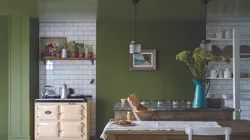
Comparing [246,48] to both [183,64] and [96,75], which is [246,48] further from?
[96,75]

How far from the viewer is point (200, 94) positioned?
4.17 m

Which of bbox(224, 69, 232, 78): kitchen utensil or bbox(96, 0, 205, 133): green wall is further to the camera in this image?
bbox(96, 0, 205, 133): green wall

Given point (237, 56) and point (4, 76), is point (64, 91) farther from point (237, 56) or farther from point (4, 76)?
point (237, 56)

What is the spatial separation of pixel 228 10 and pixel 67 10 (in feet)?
8.36

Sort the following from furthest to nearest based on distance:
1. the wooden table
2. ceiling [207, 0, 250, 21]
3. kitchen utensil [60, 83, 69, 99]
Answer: kitchen utensil [60, 83, 69, 99] < ceiling [207, 0, 250, 21] < the wooden table

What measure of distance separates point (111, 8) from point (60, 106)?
193cm

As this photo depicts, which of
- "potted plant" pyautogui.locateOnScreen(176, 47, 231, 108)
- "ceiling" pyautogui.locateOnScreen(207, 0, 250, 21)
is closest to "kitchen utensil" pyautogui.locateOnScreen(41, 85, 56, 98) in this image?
"potted plant" pyautogui.locateOnScreen(176, 47, 231, 108)

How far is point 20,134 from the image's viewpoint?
5.67 meters

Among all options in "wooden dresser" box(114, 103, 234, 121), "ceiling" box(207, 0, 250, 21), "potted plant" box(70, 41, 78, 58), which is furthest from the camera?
"potted plant" box(70, 41, 78, 58)

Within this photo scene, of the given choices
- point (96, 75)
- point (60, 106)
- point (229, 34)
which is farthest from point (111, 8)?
point (229, 34)

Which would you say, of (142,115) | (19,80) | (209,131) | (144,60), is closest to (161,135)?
(209,131)

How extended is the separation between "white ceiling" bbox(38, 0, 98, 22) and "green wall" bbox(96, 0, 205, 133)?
1.66 ft

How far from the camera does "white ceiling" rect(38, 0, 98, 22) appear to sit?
4.42 m

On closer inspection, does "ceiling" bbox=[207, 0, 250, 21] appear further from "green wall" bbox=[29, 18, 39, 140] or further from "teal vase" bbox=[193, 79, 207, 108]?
"green wall" bbox=[29, 18, 39, 140]
